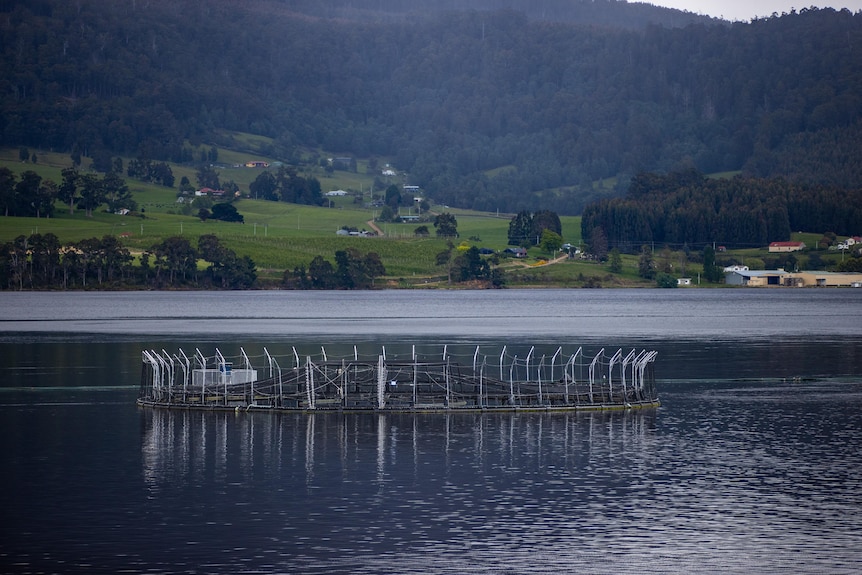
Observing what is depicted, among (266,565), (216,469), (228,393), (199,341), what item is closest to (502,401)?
(228,393)

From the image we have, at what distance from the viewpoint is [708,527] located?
38.1m

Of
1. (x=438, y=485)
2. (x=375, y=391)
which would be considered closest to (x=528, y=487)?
(x=438, y=485)

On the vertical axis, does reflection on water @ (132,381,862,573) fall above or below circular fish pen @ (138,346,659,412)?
below

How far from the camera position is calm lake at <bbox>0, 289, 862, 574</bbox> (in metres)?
34.5

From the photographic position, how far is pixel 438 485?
149ft

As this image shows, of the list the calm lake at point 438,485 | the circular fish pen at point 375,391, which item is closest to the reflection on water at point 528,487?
the calm lake at point 438,485

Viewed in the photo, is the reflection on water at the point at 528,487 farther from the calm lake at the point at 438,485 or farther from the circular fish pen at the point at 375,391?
the circular fish pen at the point at 375,391

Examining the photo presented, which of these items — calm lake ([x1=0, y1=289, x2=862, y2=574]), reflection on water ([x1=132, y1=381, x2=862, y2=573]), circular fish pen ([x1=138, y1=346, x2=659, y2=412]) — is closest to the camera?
calm lake ([x1=0, y1=289, x2=862, y2=574])

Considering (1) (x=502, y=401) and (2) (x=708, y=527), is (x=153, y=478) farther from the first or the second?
(1) (x=502, y=401)

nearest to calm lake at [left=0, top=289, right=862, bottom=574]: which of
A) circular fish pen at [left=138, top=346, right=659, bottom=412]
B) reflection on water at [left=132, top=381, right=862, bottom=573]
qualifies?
reflection on water at [left=132, top=381, right=862, bottom=573]

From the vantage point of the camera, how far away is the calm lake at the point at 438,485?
3453 centimetres

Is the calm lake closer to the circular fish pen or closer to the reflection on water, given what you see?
the reflection on water

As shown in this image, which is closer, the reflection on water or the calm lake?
the calm lake

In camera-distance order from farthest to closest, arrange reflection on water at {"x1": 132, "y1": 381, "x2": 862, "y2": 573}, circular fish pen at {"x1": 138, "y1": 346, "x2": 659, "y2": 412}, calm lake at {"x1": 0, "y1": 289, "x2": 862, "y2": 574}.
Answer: circular fish pen at {"x1": 138, "y1": 346, "x2": 659, "y2": 412}, reflection on water at {"x1": 132, "y1": 381, "x2": 862, "y2": 573}, calm lake at {"x1": 0, "y1": 289, "x2": 862, "y2": 574}
